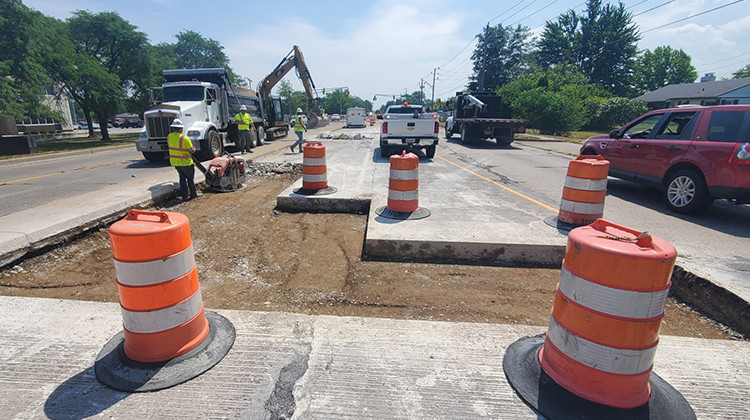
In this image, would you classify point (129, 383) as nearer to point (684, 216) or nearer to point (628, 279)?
point (628, 279)

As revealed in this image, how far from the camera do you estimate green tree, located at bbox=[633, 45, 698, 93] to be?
2739 inches

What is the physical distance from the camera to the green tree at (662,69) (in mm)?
69562

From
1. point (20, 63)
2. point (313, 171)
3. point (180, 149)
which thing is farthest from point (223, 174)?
point (20, 63)

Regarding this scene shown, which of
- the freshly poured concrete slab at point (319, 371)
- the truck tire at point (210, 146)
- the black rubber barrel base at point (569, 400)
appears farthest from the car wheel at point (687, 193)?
the truck tire at point (210, 146)

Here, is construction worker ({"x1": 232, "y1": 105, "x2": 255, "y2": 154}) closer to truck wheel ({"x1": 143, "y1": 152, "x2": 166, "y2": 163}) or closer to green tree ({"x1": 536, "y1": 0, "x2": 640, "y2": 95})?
truck wheel ({"x1": 143, "y1": 152, "x2": 166, "y2": 163})

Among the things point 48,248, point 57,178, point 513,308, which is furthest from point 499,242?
point 57,178

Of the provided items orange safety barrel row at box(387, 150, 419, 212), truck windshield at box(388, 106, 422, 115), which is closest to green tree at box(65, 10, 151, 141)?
truck windshield at box(388, 106, 422, 115)

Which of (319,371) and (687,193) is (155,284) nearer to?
(319,371)

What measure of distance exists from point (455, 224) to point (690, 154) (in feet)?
16.3

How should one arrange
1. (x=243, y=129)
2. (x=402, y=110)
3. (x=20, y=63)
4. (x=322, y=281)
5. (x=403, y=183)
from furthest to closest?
(x=20, y=63) < (x=402, y=110) < (x=243, y=129) < (x=403, y=183) < (x=322, y=281)

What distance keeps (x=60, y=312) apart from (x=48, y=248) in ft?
8.48

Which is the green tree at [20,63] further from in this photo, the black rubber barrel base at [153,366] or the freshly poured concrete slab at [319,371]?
the black rubber barrel base at [153,366]

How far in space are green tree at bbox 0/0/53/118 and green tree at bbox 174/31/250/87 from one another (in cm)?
5573

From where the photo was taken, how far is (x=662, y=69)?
69.8 meters
